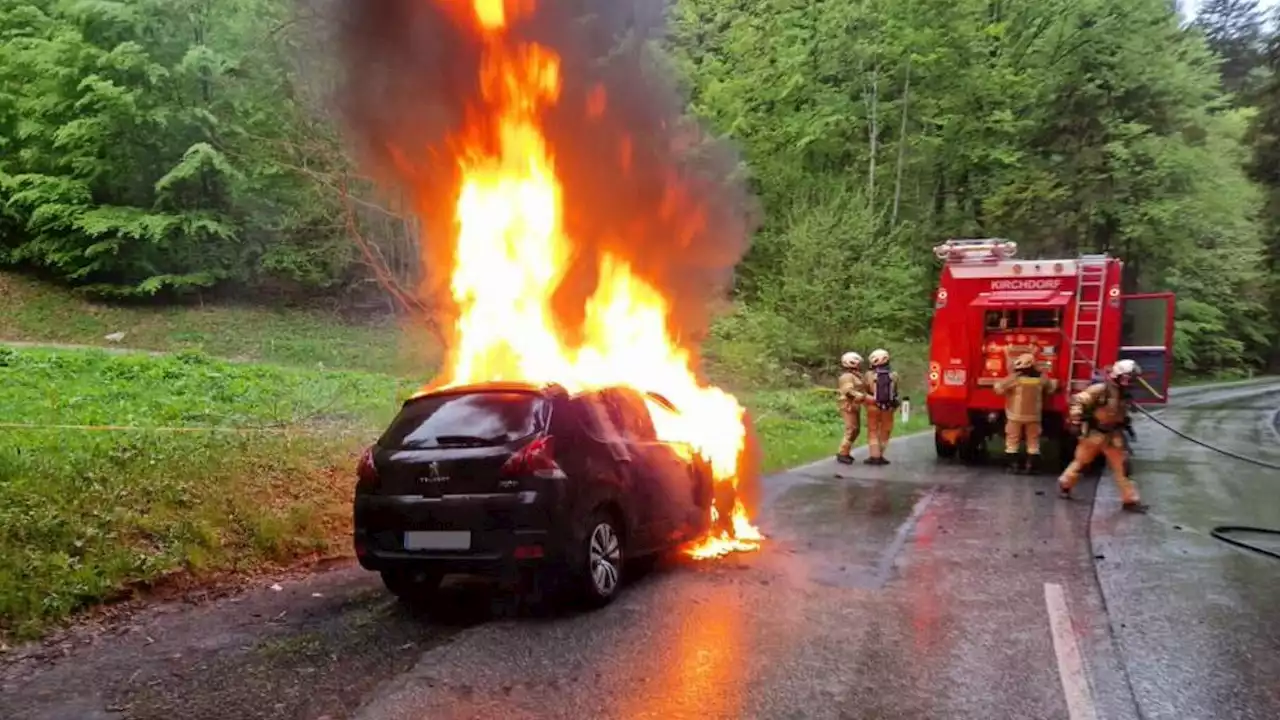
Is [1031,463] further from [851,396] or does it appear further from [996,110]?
[996,110]

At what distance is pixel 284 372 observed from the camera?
1883cm

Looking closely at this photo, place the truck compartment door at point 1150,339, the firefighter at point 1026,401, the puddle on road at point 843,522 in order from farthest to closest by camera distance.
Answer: the truck compartment door at point 1150,339 → the firefighter at point 1026,401 → the puddle on road at point 843,522

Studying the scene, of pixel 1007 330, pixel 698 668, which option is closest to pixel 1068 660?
pixel 698 668

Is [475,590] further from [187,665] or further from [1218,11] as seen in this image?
[1218,11]

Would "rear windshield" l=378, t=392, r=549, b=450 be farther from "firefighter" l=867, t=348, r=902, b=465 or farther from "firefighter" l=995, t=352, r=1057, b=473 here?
"firefighter" l=995, t=352, r=1057, b=473

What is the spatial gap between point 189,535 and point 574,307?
15.9 feet

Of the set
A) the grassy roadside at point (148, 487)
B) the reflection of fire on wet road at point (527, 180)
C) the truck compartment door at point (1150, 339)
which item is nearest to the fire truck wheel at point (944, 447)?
the truck compartment door at point (1150, 339)

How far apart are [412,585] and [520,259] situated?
477 cm

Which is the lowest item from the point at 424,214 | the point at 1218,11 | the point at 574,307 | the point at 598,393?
the point at 598,393

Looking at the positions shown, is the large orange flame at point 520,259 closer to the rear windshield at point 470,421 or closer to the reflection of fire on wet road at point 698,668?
the rear windshield at point 470,421

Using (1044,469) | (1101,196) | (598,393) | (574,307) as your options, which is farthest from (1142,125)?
(598,393)

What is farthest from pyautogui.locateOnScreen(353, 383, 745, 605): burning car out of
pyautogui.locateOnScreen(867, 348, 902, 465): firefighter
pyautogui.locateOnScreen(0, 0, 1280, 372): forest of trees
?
pyautogui.locateOnScreen(0, 0, 1280, 372): forest of trees

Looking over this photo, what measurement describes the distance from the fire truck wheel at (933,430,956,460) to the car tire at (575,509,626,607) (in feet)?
29.4

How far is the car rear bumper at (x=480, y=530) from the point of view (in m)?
5.86
